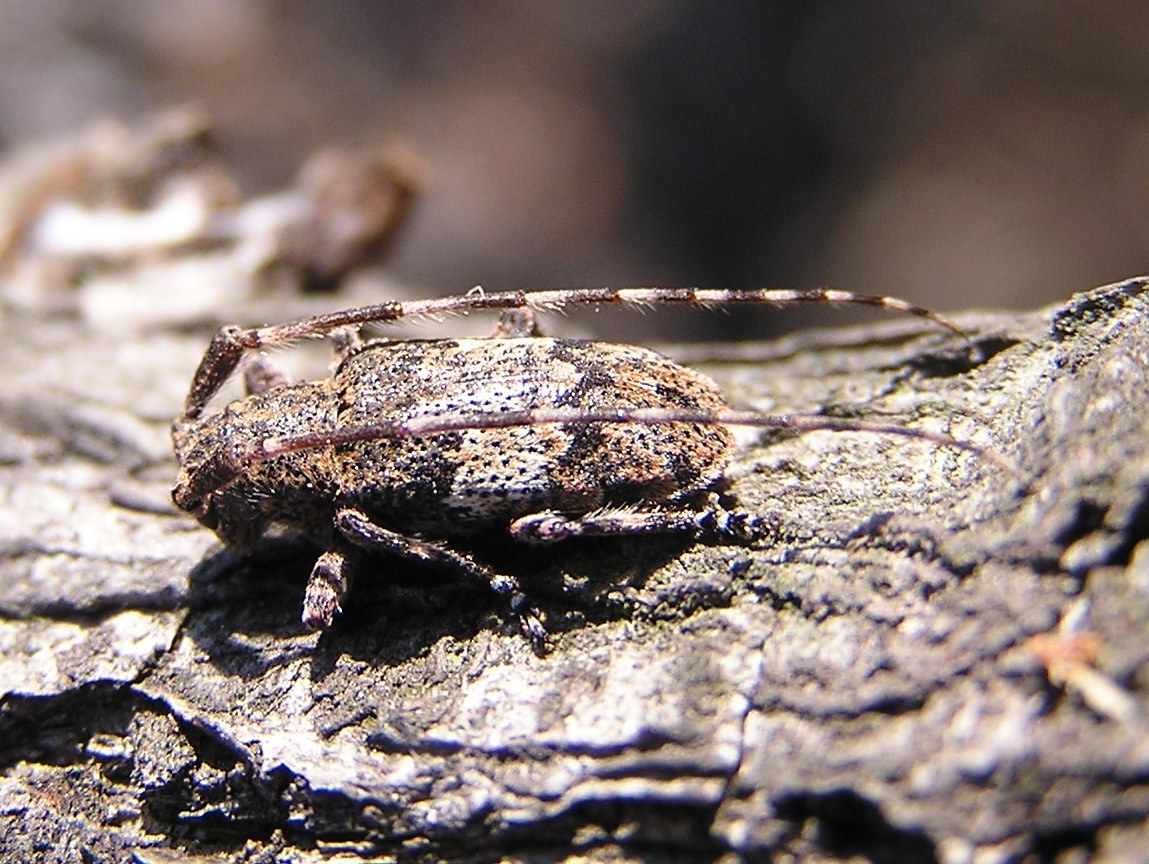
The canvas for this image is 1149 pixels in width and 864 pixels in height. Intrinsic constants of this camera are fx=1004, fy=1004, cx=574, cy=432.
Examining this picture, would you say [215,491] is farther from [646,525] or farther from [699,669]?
[699,669]

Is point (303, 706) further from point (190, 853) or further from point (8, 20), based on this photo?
point (8, 20)

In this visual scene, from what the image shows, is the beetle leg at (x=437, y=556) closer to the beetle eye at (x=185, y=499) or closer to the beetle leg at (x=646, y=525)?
the beetle leg at (x=646, y=525)

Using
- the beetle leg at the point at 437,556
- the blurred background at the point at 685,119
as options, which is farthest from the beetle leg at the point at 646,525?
the blurred background at the point at 685,119

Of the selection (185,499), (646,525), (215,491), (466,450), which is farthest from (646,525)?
(185,499)

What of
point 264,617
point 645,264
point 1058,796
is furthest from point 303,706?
point 645,264

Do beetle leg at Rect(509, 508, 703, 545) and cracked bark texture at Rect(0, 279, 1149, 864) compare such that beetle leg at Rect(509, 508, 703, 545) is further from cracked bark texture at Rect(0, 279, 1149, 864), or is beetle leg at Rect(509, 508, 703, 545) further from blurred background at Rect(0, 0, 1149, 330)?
blurred background at Rect(0, 0, 1149, 330)

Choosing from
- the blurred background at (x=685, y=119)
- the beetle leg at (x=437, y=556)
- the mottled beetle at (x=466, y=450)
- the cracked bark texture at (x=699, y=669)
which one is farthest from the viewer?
the blurred background at (x=685, y=119)
